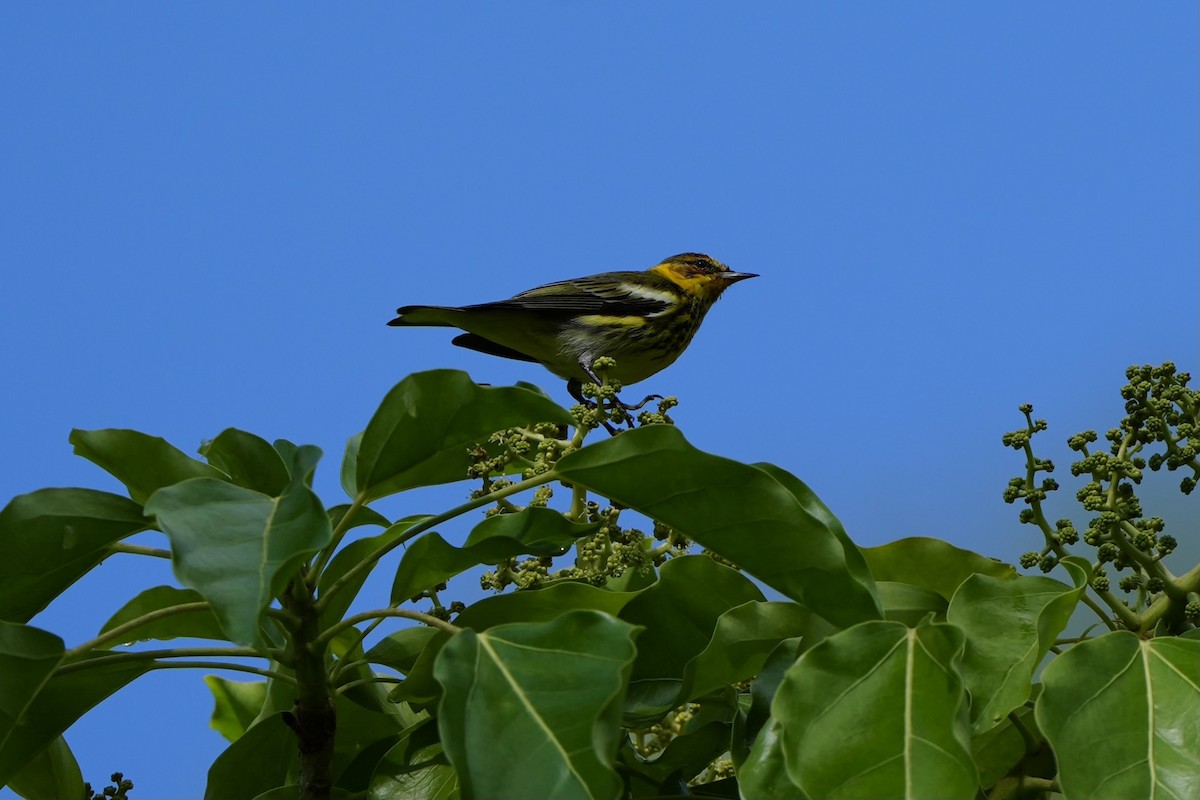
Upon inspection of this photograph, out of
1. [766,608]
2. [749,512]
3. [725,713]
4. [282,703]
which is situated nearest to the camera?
[749,512]

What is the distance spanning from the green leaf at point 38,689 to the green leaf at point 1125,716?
1.38m

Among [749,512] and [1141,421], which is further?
[1141,421]

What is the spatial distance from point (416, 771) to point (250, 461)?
1.93 feet

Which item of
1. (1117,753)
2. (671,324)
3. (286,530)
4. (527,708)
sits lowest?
(1117,753)

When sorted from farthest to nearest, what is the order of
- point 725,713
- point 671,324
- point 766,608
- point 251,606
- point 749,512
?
point 671,324 < point 725,713 < point 766,608 < point 749,512 < point 251,606

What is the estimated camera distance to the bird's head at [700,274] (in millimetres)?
6016

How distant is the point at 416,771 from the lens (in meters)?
2.07

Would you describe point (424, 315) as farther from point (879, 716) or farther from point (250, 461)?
point (879, 716)

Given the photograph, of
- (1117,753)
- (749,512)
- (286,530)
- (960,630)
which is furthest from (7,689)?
(1117,753)

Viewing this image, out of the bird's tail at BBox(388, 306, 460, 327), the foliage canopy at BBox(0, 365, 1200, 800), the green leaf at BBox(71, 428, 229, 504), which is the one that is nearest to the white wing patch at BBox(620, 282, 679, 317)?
the bird's tail at BBox(388, 306, 460, 327)

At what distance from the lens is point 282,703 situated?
2510 mm

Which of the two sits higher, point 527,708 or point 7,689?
point 7,689

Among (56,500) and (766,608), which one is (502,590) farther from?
(56,500)

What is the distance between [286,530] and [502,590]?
2.44 feet
